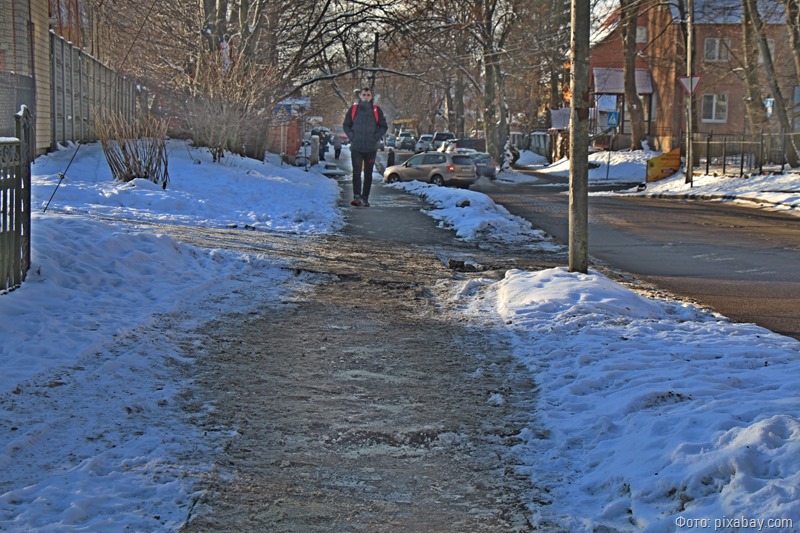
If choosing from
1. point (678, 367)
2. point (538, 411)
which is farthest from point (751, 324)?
point (538, 411)

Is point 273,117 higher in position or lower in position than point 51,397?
higher

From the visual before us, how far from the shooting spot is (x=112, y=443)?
4.86m

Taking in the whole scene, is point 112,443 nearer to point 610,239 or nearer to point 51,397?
point 51,397

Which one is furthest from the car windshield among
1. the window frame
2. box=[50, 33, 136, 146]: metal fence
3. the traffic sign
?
the window frame

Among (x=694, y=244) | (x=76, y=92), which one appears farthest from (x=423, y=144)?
(x=694, y=244)

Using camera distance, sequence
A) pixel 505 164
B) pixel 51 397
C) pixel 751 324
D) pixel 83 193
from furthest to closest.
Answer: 1. pixel 505 164
2. pixel 83 193
3. pixel 751 324
4. pixel 51 397

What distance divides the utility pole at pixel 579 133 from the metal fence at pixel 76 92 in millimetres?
16609

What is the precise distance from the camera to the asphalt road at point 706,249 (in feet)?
32.7

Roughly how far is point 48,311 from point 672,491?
5137mm

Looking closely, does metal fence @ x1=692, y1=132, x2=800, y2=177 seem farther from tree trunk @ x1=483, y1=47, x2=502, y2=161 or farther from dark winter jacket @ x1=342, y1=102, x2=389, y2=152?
dark winter jacket @ x1=342, y1=102, x2=389, y2=152

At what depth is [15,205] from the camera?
7.80m

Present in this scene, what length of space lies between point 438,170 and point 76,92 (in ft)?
45.8

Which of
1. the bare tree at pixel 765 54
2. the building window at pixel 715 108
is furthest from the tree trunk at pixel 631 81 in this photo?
the bare tree at pixel 765 54

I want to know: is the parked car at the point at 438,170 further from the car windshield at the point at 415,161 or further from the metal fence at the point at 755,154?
the metal fence at the point at 755,154
